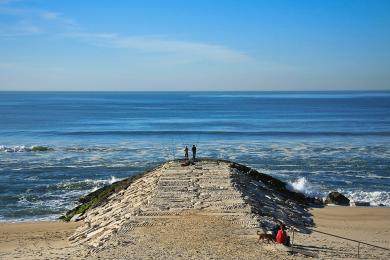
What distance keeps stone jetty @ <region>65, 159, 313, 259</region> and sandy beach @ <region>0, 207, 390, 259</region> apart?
0.20ft

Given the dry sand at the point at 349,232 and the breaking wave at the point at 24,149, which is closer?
the dry sand at the point at 349,232

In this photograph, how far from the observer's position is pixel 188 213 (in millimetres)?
21453

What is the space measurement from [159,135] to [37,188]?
34000 mm

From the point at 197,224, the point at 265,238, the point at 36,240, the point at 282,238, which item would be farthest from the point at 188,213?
the point at 36,240

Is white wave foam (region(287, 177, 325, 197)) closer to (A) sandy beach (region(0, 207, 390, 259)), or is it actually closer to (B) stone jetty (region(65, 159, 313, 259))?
(B) stone jetty (region(65, 159, 313, 259))

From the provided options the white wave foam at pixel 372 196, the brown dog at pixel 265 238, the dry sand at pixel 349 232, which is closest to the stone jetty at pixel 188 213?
the brown dog at pixel 265 238

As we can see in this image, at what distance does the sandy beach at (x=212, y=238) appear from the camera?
58.3 ft

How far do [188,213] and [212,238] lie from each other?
317cm

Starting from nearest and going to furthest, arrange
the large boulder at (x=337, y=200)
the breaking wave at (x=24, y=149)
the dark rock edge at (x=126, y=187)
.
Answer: the dark rock edge at (x=126, y=187) → the large boulder at (x=337, y=200) → the breaking wave at (x=24, y=149)

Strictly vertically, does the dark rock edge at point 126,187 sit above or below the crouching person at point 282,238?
below

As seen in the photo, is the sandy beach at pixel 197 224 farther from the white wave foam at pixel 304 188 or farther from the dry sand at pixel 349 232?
the white wave foam at pixel 304 188

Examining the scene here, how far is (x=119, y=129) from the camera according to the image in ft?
252

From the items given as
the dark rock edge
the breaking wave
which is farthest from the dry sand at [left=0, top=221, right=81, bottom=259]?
the breaking wave

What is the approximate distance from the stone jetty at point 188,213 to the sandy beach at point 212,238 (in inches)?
2.3
